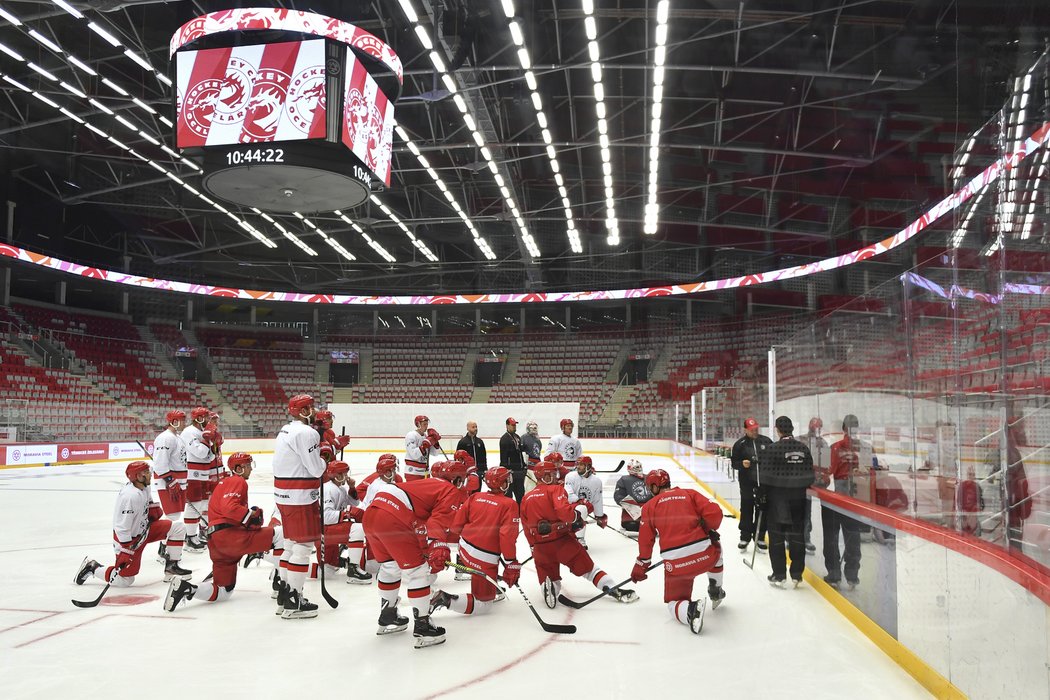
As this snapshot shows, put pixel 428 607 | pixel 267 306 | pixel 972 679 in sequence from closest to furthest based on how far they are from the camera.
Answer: pixel 972 679, pixel 428 607, pixel 267 306

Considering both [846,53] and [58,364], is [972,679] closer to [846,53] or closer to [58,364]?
[846,53]

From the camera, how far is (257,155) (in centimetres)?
965

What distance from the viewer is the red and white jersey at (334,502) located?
19.6 ft

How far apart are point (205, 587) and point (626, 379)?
23353 millimetres

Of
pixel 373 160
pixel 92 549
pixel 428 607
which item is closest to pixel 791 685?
pixel 428 607

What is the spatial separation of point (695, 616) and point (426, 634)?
5.47ft

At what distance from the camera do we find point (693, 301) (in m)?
28.8

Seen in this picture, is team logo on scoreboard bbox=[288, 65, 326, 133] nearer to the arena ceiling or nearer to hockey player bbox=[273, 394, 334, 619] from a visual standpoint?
the arena ceiling

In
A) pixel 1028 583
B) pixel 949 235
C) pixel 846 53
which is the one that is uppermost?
pixel 846 53

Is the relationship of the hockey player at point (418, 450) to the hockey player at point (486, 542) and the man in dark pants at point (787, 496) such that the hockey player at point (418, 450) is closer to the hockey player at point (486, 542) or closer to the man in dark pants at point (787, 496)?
the hockey player at point (486, 542)

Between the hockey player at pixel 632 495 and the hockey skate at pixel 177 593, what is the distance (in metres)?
4.79

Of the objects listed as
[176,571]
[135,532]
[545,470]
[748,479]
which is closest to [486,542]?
[545,470]

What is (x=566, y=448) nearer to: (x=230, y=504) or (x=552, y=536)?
(x=552, y=536)

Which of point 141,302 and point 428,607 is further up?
point 141,302
